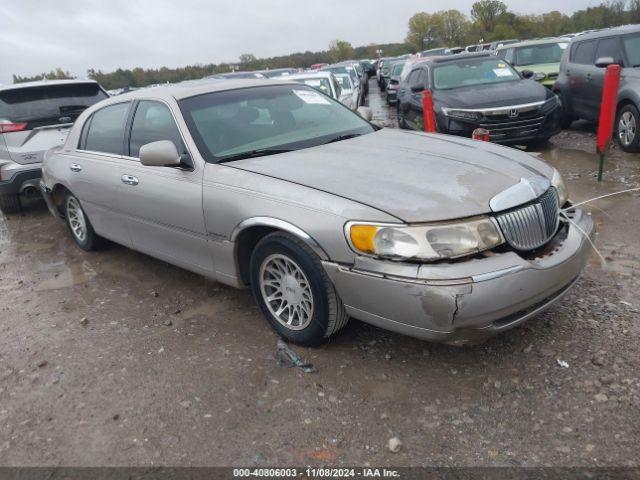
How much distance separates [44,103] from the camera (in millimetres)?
7289

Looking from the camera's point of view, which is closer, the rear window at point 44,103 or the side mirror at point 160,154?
the side mirror at point 160,154

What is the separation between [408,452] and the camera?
8.05ft

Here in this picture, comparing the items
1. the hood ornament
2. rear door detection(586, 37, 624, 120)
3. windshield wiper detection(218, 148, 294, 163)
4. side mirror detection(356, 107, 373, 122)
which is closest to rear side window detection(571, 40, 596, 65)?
rear door detection(586, 37, 624, 120)

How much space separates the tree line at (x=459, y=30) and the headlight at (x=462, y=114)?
31622 millimetres

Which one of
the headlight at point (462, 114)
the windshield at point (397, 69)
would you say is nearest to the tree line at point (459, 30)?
the windshield at point (397, 69)

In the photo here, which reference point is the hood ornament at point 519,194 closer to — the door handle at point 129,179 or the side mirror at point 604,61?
the door handle at point 129,179

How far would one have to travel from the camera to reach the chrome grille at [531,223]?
110 inches

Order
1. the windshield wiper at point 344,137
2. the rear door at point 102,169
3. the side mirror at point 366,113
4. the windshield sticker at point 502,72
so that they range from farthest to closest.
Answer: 1. the windshield sticker at point 502,72
2. the side mirror at point 366,113
3. the rear door at point 102,169
4. the windshield wiper at point 344,137

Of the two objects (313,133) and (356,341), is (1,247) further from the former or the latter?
(356,341)

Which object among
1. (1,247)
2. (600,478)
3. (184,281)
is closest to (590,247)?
(600,478)

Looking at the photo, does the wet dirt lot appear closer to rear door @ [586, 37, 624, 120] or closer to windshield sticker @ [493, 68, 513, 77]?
rear door @ [586, 37, 624, 120]

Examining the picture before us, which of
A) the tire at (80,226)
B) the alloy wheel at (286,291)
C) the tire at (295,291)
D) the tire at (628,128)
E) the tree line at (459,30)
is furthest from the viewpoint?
the tree line at (459,30)

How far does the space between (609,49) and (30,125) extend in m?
8.59

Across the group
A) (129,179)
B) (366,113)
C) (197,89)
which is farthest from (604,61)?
(129,179)
